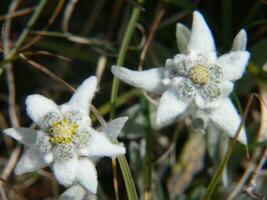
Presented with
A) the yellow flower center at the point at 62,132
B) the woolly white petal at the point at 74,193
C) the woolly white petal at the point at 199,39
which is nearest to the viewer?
the yellow flower center at the point at 62,132

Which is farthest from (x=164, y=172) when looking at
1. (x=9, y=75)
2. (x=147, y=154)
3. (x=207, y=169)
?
(x=9, y=75)

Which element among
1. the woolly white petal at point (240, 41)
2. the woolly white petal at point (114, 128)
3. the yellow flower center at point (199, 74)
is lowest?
the woolly white petal at point (114, 128)

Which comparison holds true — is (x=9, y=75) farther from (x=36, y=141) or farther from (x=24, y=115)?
(x=36, y=141)

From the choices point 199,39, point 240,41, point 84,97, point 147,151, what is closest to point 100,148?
point 84,97

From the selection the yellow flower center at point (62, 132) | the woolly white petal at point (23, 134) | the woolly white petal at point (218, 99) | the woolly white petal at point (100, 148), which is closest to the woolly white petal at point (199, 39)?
the woolly white petal at point (218, 99)

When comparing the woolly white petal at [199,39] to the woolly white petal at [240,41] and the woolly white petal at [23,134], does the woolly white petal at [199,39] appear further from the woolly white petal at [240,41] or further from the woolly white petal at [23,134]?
the woolly white petal at [23,134]

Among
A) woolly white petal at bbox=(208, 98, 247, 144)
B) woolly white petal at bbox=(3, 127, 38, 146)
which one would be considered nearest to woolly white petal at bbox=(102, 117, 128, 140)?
woolly white petal at bbox=(3, 127, 38, 146)
